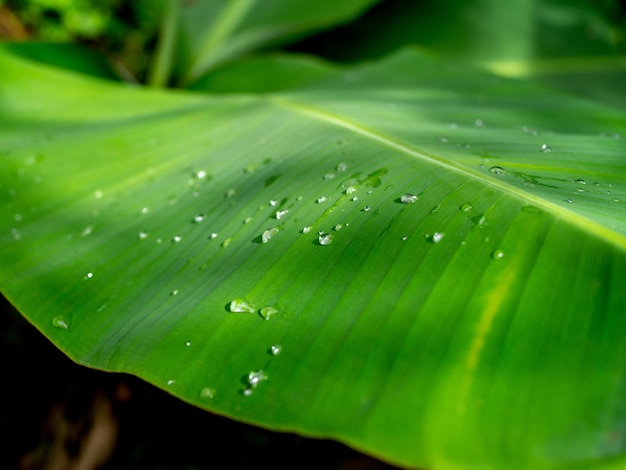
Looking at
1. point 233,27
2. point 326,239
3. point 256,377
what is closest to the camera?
point 256,377

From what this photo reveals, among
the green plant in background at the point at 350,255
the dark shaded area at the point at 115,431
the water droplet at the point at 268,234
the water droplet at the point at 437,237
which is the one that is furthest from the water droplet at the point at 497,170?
the dark shaded area at the point at 115,431

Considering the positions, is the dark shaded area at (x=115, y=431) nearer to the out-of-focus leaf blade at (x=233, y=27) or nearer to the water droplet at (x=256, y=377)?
the water droplet at (x=256, y=377)

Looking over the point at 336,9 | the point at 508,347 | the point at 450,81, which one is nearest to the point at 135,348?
the point at 508,347

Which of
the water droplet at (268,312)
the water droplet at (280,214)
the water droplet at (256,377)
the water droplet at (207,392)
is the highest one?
the water droplet at (280,214)

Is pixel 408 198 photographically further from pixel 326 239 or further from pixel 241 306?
pixel 241 306

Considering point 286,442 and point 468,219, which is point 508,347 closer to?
point 468,219

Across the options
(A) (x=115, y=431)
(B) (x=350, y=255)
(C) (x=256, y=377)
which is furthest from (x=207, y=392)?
(A) (x=115, y=431)
